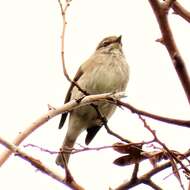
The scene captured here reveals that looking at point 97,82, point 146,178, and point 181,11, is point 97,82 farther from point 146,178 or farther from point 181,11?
point 181,11

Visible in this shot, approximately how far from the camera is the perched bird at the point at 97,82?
6.96m

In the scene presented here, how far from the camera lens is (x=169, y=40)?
6.57 ft

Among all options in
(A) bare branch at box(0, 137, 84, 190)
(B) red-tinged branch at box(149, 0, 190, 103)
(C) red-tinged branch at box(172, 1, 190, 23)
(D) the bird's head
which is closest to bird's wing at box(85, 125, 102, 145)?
(D) the bird's head

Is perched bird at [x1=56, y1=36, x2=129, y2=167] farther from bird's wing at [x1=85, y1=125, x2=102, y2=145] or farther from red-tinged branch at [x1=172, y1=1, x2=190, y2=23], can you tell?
red-tinged branch at [x1=172, y1=1, x2=190, y2=23]

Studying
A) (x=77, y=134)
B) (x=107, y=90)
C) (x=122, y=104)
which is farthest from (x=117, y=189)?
(x=77, y=134)

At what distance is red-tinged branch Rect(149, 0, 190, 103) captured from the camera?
198 cm

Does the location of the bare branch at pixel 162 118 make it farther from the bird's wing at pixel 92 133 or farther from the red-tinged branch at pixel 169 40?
the bird's wing at pixel 92 133

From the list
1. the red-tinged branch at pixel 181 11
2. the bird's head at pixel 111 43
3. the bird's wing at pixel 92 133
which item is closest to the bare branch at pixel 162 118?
the red-tinged branch at pixel 181 11

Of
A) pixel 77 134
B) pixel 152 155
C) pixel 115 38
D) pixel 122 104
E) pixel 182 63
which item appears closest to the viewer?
pixel 182 63

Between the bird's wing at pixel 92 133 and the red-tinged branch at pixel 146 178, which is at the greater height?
the bird's wing at pixel 92 133

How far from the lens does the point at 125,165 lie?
8.18 feet

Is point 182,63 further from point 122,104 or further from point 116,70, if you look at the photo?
point 116,70

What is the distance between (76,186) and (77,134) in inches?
200

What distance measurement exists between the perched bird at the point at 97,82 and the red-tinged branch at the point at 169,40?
4773 millimetres
